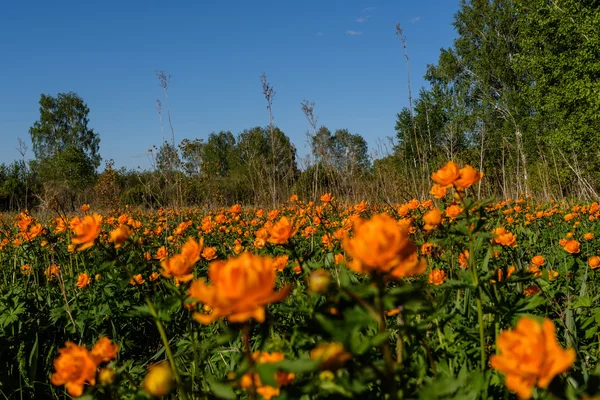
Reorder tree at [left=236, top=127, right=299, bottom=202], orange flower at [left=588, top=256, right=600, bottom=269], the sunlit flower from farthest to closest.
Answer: tree at [left=236, top=127, right=299, bottom=202]
orange flower at [left=588, top=256, right=600, bottom=269]
the sunlit flower

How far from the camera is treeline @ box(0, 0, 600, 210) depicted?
198 inches

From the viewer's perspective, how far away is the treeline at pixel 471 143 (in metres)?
5.04

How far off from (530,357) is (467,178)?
0.65m

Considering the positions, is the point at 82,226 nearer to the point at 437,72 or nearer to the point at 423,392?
the point at 423,392

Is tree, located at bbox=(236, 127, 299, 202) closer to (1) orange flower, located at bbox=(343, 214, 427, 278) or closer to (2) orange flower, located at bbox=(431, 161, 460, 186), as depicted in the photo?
(2) orange flower, located at bbox=(431, 161, 460, 186)

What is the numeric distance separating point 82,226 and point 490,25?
2170cm

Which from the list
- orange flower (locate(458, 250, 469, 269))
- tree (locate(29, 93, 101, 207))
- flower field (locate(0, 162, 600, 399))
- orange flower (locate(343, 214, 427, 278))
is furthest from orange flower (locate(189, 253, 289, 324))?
tree (locate(29, 93, 101, 207))

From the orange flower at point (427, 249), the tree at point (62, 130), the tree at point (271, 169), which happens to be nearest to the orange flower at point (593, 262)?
the orange flower at point (427, 249)

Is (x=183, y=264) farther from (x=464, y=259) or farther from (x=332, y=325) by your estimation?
(x=464, y=259)

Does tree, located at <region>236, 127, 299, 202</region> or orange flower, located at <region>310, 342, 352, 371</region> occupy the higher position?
tree, located at <region>236, 127, 299, 202</region>

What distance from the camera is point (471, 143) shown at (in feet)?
62.9

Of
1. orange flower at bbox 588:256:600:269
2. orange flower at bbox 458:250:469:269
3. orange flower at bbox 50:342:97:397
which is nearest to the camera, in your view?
orange flower at bbox 50:342:97:397

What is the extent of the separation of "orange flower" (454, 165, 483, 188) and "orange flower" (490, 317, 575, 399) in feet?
1.95

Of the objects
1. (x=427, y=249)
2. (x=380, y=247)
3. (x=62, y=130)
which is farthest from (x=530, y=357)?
(x=62, y=130)
